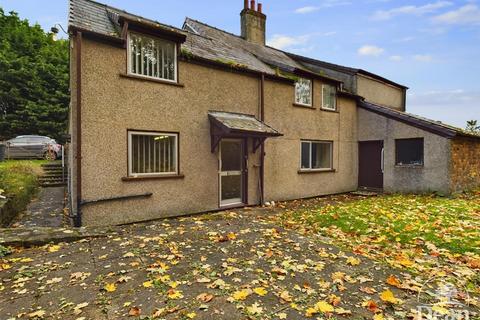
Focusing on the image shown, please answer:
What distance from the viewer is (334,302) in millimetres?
3270

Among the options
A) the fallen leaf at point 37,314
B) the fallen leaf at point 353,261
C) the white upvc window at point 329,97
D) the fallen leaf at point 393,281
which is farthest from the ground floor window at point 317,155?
the fallen leaf at point 37,314

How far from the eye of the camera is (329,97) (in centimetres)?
1268

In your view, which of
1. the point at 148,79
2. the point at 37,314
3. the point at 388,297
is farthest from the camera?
the point at 148,79

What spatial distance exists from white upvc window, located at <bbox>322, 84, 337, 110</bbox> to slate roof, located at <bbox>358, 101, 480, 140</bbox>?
1.87 m

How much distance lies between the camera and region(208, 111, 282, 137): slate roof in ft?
26.5

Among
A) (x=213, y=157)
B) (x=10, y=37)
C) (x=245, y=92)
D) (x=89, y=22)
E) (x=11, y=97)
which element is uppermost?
(x=10, y=37)

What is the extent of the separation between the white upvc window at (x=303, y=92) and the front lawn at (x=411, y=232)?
4.83 metres

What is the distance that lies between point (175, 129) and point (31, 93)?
24.8 metres

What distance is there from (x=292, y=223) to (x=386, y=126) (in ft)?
27.9

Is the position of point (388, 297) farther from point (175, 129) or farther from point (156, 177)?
point (175, 129)

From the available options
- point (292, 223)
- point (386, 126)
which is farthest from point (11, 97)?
point (386, 126)

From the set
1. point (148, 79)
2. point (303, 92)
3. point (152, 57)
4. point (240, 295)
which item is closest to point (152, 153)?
point (148, 79)

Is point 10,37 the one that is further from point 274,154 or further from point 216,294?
point 216,294

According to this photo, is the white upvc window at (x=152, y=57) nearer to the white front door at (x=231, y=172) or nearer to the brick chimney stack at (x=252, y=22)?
the white front door at (x=231, y=172)
